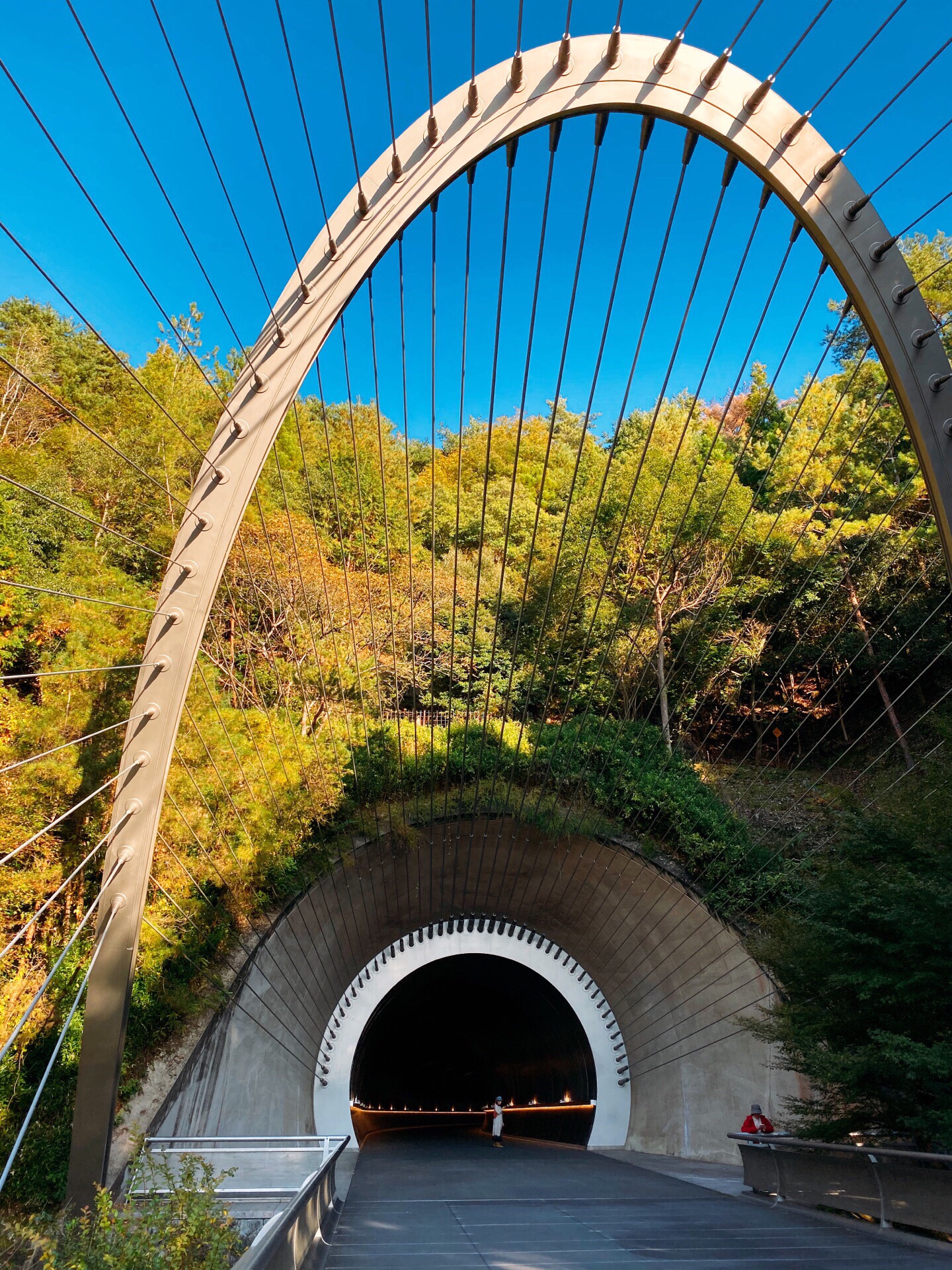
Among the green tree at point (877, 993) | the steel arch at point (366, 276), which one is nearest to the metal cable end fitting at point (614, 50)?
the steel arch at point (366, 276)

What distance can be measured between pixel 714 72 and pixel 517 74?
113 cm

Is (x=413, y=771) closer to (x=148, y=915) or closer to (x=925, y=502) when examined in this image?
(x=148, y=915)

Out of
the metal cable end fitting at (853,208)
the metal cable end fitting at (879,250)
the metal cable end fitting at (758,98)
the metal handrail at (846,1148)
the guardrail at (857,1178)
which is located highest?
the metal cable end fitting at (758,98)

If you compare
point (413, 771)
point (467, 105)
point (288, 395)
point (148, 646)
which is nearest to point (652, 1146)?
point (413, 771)

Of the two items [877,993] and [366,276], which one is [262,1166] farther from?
[366,276]

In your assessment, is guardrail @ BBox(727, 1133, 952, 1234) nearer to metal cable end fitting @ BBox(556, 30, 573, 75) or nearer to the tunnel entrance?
metal cable end fitting @ BBox(556, 30, 573, 75)

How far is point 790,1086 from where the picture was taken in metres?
11.1

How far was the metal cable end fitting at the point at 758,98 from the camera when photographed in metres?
4.58

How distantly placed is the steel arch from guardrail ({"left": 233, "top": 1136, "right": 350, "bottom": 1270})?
1.39 m

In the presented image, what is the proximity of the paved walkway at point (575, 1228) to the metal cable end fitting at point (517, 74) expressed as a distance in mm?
6351

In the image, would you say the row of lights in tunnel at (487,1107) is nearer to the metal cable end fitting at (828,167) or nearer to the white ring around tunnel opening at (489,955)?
the white ring around tunnel opening at (489,955)

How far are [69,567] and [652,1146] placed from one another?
41.8 ft

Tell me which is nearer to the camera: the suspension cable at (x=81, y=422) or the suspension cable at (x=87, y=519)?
the suspension cable at (x=87, y=519)

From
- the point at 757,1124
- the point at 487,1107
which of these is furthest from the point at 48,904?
the point at 487,1107
